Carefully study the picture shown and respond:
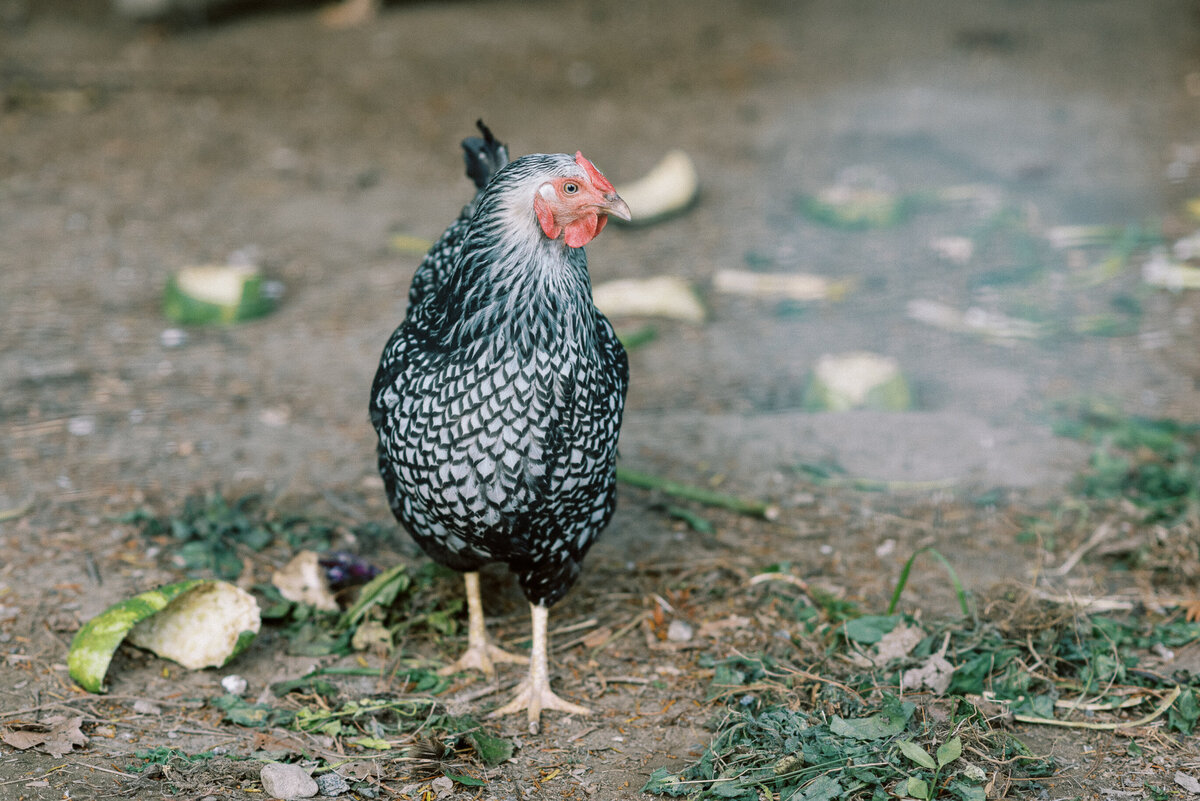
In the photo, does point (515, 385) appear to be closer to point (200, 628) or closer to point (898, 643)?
point (200, 628)

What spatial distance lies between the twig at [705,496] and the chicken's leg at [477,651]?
933mm

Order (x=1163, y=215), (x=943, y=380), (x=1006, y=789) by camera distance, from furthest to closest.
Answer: (x=1163, y=215) < (x=943, y=380) < (x=1006, y=789)

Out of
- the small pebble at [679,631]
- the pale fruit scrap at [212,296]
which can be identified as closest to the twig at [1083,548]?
the small pebble at [679,631]

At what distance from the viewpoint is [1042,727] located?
9.70 ft

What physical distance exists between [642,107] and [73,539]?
5.68 meters

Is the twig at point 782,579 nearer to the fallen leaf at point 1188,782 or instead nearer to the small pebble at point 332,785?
the fallen leaf at point 1188,782

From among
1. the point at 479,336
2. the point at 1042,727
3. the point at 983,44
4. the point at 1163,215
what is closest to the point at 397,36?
the point at 983,44

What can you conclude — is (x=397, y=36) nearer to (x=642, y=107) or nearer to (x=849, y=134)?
(x=642, y=107)

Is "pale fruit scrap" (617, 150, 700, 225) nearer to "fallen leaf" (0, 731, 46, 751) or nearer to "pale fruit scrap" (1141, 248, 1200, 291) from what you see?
"pale fruit scrap" (1141, 248, 1200, 291)

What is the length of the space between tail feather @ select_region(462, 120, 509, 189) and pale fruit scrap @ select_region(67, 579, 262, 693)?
154cm

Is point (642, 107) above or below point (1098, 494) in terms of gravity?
above

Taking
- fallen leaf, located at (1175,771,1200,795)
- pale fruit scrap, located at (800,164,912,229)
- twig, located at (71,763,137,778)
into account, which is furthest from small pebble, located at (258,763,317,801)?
pale fruit scrap, located at (800,164,912,229)

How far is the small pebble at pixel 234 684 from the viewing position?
3.09m

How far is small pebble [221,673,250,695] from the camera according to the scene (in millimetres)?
3092
